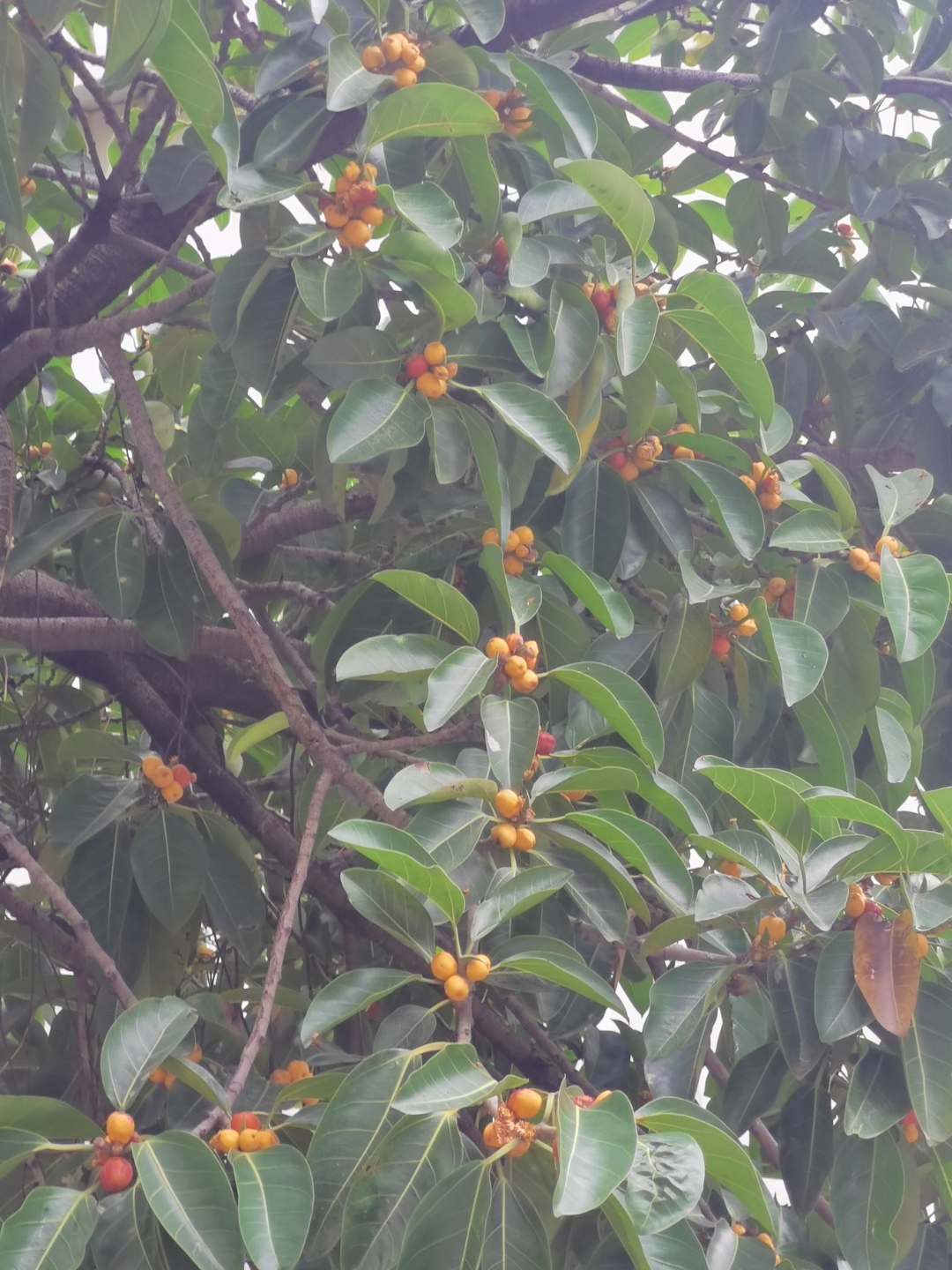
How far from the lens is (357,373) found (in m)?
1.26

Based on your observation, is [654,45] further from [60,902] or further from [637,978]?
[60,902]

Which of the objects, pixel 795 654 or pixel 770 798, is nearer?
pixel 770 798

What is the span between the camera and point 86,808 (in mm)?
1455

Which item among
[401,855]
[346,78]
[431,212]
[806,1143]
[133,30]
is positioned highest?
[133,30]

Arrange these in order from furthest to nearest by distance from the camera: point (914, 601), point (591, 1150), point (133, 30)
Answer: point (914, 601), point (133, 30), point (591, 1150)

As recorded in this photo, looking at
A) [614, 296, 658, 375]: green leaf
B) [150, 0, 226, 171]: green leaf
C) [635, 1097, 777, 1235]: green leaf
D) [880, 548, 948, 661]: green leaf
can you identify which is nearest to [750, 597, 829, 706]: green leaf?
[880, 548, 948, 661]: green leaf

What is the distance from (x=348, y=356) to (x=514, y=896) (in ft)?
2.04

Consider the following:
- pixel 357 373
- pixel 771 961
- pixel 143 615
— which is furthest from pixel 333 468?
pixel 771 961

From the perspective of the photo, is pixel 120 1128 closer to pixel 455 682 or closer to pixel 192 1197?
pixel 192 1197

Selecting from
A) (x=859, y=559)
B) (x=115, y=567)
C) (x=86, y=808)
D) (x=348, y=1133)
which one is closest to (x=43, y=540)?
(x=115, y=567)

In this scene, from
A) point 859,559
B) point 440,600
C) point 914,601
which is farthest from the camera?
point 859,559

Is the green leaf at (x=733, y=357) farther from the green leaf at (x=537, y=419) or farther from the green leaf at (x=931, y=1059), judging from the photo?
the green leaf at (x=931, y=1059)

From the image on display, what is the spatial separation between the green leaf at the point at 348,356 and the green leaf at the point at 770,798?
22.0 inches

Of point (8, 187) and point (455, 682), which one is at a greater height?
point (8, 187)
